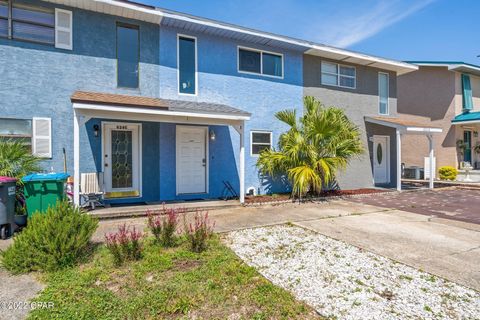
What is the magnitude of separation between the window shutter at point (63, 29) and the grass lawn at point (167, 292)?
6.78 meters

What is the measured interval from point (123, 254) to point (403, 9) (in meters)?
13.7

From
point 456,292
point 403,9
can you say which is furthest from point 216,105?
point 403,9

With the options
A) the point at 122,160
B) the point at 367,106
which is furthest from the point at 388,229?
the point at 367,106

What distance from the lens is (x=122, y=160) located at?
900 cm

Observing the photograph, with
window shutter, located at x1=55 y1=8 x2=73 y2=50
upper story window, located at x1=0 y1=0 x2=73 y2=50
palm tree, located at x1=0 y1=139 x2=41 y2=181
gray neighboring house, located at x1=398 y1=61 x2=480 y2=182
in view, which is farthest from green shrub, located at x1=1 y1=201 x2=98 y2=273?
gray neighboring house, located at x1=398 y1=61 x2=480 y2=182

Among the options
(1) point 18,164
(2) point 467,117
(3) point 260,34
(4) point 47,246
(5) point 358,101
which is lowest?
(4) point 47,246

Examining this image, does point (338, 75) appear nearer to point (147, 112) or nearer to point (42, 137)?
point (147, 112)

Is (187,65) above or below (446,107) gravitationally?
above

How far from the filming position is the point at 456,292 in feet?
11.8

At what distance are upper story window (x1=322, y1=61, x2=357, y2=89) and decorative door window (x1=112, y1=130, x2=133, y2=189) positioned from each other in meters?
8.85

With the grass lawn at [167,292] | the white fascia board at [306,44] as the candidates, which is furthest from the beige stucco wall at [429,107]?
the grass lawn at [167,292]

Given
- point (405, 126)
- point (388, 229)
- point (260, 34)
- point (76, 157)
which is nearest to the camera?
point (388, 229)

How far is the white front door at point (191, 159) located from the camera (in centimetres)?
973

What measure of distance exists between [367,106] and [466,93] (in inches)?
350
